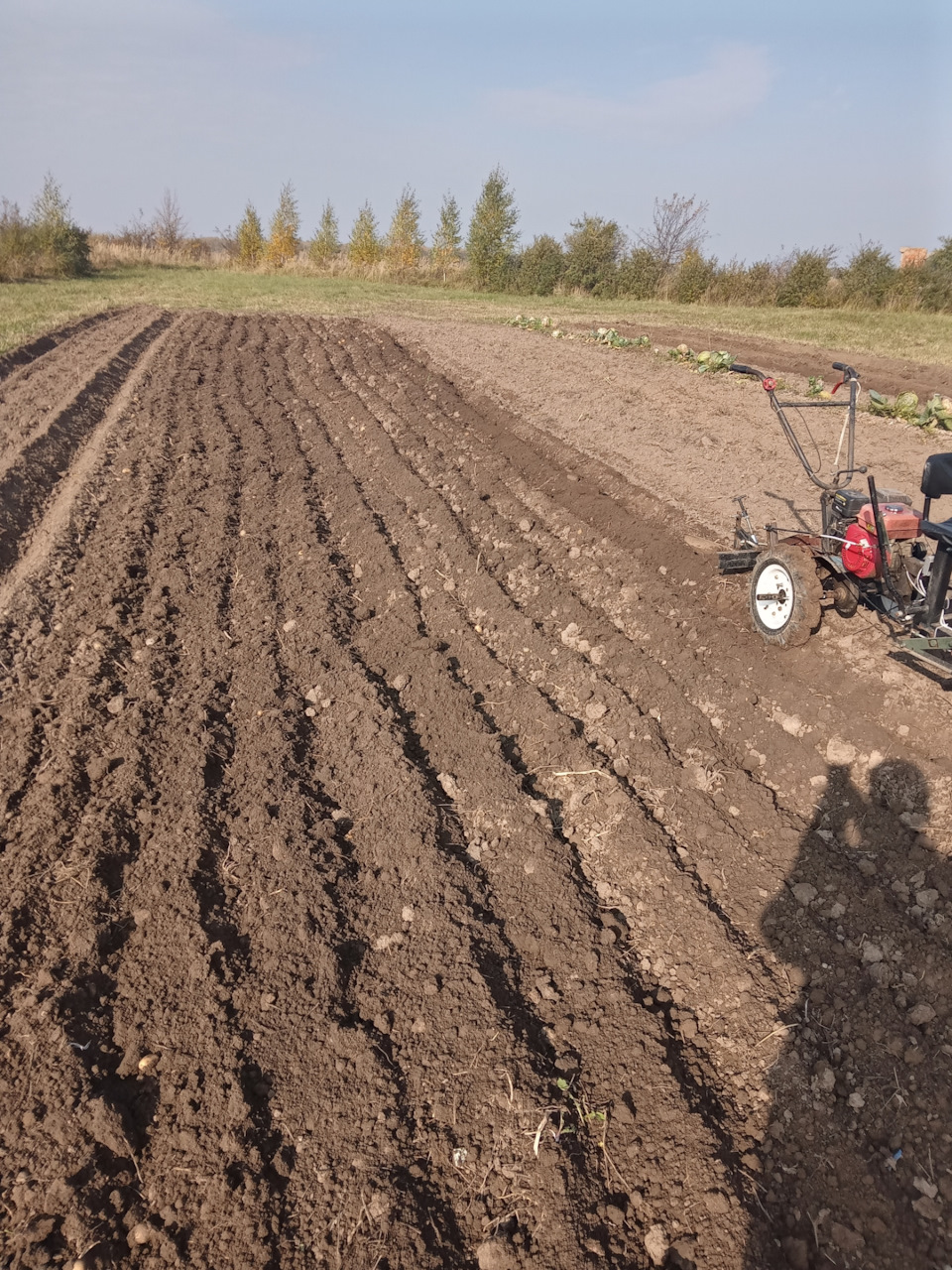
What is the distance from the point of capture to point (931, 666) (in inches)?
189

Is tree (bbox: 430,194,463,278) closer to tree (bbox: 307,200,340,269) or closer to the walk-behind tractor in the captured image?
tree (bbox: 307,200,340,269)

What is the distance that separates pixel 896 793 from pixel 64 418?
1038cm

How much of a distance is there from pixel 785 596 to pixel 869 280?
34.3 m

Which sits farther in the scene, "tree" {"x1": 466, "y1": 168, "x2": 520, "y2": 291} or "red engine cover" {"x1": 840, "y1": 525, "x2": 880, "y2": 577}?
"tree" {"x1": 466, "y1": 168, "x2": 520, "y2": 291}

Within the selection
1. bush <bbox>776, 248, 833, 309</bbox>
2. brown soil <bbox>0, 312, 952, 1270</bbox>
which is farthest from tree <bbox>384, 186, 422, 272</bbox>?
brown soil <bbox>0, 312, 952, 1270</bbox>

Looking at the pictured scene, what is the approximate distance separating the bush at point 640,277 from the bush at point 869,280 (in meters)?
8.04

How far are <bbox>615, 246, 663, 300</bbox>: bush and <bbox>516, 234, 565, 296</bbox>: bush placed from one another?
9.60ft

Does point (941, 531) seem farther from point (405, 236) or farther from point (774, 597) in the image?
point (405, 236)

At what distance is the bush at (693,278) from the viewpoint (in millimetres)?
34656

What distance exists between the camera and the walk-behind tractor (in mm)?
4492

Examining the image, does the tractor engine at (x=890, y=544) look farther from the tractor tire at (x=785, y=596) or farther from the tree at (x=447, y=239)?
the tree at (x=447, y=239)

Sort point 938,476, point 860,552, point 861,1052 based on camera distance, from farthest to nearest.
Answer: point 860,552 → point 938,476 → point 861,1052

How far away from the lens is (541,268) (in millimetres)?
37594

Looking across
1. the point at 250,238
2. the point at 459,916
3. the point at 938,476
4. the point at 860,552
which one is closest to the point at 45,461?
the point at 459,916
